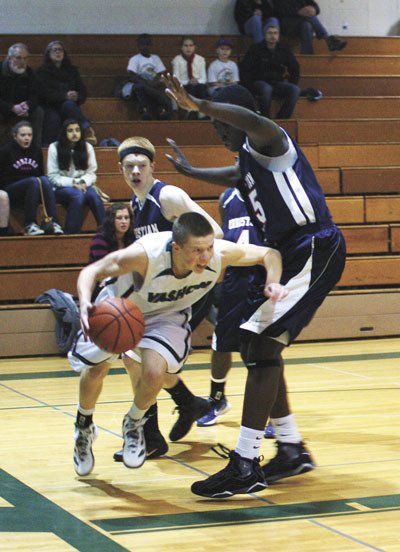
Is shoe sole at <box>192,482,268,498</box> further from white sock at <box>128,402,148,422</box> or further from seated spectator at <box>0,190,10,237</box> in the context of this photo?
seated spectator at <box>0,190,10,237</box>

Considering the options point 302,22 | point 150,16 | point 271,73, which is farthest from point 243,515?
point 150,16

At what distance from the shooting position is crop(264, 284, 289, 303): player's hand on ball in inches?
164

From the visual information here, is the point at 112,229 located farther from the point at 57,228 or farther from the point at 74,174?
the point at 74,174

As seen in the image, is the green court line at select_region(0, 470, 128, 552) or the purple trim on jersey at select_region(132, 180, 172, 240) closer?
the green court line at select_region(0, 470, 128, 552)

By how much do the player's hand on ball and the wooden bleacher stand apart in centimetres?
564

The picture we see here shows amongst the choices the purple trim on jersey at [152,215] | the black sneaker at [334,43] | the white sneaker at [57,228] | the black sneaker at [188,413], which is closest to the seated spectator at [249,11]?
the black sneaker at [334,43]

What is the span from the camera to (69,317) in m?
9.37

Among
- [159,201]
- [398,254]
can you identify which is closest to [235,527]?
[159,201]

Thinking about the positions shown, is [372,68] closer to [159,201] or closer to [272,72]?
[272,72]

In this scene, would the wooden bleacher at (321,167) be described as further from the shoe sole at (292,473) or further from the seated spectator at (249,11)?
the shoe sole at (292,473)

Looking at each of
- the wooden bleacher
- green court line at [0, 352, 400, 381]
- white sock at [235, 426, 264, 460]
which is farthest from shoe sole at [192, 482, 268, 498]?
the wooden bleacher

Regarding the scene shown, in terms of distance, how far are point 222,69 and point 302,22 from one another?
1.92m

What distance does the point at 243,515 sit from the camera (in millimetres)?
4047

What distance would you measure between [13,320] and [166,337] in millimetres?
5155
